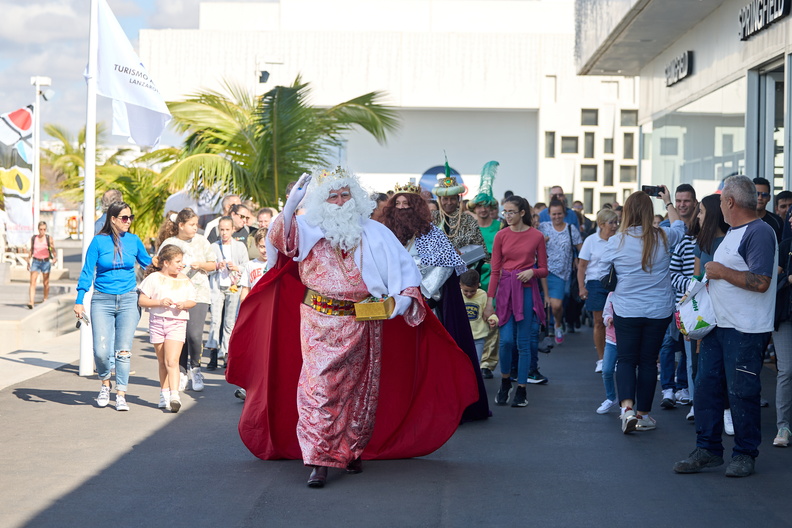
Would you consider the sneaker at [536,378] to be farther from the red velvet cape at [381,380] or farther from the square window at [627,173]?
the square window at [627,173]

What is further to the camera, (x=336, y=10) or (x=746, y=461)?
(x=336, y=10)

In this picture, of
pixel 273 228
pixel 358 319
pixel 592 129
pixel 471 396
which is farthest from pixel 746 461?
pixel 592 129

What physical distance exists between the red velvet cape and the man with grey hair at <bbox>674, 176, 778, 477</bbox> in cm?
156

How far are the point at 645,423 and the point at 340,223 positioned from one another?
10.7 feet

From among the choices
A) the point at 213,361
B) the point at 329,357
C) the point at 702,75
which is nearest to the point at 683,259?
the point at 329,357

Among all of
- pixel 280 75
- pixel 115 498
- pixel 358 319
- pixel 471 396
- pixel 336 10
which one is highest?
pixel 336 10

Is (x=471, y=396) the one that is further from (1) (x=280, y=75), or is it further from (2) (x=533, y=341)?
(1) (x=280, y=75)

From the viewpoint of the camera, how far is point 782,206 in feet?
32.9

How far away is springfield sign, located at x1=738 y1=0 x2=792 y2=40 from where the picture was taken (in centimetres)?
1162

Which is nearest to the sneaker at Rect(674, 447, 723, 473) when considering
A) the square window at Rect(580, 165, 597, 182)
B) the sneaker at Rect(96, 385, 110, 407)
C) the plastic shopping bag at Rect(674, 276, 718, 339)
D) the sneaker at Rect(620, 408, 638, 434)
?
the plastic shopping bag at Rect(674, 276, 718, 339)

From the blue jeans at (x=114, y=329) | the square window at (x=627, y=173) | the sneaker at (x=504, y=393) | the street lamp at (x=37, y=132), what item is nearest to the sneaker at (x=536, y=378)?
the sneaker at (x=504, y=393)

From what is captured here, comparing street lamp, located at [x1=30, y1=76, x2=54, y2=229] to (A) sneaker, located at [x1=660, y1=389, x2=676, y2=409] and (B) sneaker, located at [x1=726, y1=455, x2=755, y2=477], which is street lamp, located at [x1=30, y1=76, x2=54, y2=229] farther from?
(B) sneaker, located at [x1=726, y1=455, x2=755, y2=477]

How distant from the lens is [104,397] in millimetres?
9297

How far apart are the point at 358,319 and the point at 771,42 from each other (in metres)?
8.10
